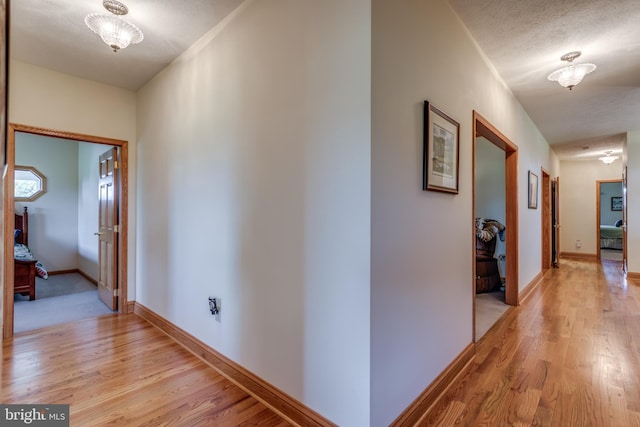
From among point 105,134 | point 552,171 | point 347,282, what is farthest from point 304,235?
point 552,171

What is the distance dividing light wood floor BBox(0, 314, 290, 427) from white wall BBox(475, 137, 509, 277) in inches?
171

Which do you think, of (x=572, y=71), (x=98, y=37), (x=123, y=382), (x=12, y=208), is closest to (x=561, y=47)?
(x=572, y=71)

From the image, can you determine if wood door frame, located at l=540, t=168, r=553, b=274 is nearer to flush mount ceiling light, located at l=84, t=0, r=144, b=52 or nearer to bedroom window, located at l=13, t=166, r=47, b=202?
flush mount ceiling light, located at l=84, t=0, r=144, b=52

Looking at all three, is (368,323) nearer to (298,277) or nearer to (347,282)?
(347,282)

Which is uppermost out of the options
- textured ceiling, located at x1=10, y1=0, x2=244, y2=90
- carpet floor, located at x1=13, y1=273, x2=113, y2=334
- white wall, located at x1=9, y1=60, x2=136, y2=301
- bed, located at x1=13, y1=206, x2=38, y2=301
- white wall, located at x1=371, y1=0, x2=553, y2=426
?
textured ceiling, located at x1=10, y1=0, x2=244, y2=90

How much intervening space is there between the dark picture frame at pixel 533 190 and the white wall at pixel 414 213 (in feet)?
7.99

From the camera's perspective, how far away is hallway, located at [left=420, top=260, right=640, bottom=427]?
1794mm

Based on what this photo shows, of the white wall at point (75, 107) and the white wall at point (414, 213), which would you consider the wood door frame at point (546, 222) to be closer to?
the white wall at point (414, 213)

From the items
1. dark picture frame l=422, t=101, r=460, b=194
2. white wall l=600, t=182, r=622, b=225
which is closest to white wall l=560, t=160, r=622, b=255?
white wall l=600, t=182, r=622, b=225

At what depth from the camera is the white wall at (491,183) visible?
15.7ft

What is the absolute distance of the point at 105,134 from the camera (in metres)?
3.37

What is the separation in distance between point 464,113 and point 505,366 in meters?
1.89

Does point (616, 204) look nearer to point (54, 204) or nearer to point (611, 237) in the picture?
point (611, 237)

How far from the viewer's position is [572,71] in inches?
104
